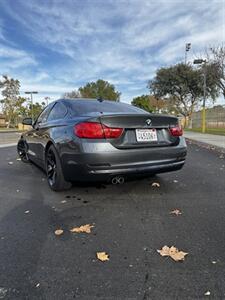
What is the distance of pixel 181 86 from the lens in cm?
3503

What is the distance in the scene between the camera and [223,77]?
840 inches

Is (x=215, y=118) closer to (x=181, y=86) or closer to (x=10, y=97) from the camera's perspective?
(x=181, y=86)

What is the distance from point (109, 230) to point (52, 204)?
3.68 feet

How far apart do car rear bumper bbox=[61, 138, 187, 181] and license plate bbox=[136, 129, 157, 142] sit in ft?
0.50

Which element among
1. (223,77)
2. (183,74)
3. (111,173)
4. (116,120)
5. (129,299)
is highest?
(183,74)

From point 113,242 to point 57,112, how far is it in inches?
105

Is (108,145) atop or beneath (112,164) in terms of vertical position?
atop

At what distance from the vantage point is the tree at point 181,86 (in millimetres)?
33469

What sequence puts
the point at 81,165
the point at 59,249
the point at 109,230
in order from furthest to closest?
the point at 81,165, the point at 109,230, the point at 59,249

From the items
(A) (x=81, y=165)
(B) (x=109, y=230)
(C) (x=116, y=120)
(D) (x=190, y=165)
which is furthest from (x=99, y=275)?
(D) (x=190, y=165)

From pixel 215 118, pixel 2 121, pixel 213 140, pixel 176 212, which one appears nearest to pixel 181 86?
pixel 215 118

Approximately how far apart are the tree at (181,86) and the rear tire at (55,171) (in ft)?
100

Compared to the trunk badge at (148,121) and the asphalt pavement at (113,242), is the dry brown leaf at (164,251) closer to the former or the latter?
the asphalt pavement at (113,242)

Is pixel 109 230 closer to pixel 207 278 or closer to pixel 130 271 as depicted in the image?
pixel 130 271
